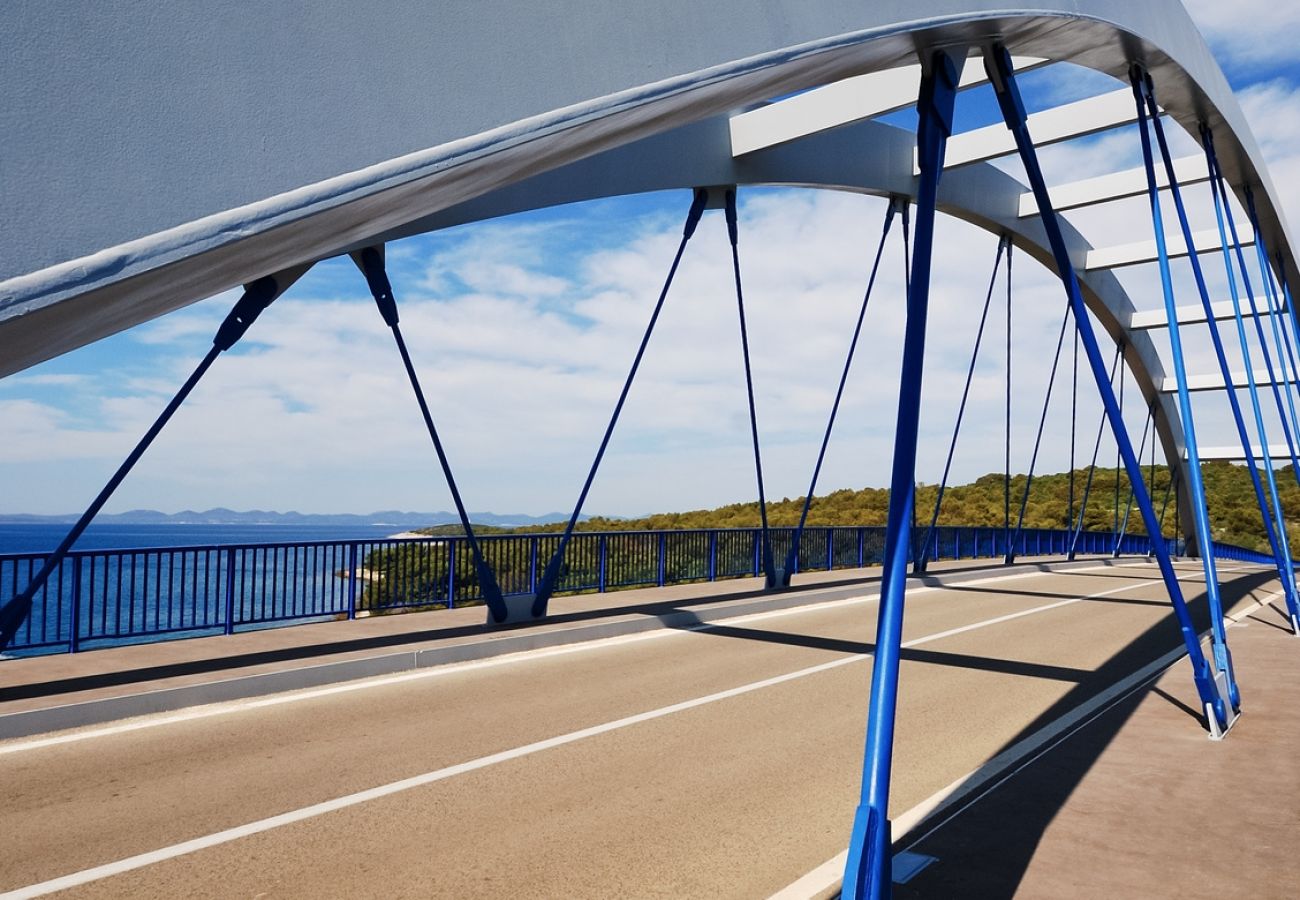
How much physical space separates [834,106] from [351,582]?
904 centimetres

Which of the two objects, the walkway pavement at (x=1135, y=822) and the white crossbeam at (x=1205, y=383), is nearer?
the walkway pavement at (x=1135, y=822)

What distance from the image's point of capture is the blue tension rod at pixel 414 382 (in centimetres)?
1130

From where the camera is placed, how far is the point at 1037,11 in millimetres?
6711

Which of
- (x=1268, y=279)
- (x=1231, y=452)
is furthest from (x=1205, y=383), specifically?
(x=1268, y=279)

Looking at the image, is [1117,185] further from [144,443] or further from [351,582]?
[144,443]

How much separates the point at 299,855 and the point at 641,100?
3948mm

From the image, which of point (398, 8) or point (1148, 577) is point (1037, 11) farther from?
point (1148, 577)

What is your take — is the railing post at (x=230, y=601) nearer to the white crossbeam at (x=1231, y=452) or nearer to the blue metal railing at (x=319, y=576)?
the blue metal railing at (x=319, y=576)

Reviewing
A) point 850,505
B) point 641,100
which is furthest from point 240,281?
point 850,505

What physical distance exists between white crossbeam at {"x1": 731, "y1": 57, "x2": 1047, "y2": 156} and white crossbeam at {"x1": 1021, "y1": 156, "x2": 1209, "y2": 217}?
21.6 feet

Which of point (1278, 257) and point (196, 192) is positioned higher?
point (1278, 257)

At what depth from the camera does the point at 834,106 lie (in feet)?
43.1

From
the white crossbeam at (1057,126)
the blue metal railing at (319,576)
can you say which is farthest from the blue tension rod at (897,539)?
the white crossbeam at (1057,126)

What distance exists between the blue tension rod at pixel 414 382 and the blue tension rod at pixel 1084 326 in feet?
23.4
